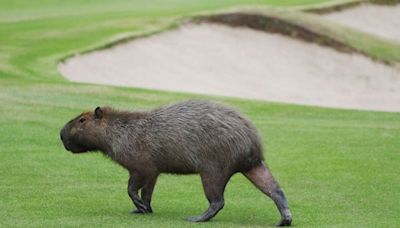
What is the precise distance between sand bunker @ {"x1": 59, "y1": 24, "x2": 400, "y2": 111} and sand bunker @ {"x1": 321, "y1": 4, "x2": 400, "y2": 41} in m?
5.76

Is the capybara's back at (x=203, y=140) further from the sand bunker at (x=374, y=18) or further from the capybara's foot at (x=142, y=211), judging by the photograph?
the sand bunker at (x=374, y=18)

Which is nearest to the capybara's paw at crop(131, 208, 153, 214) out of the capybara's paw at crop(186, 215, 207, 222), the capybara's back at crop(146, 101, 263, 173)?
the capybara's back at crop(146, 101, 263, 173)

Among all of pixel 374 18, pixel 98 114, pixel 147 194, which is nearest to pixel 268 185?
pixel 147 194

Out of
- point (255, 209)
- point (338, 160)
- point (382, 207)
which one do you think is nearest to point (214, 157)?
point (255, 209)

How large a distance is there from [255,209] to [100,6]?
26.9m

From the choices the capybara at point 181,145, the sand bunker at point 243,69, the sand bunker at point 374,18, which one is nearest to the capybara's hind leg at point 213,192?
the capybara at point 181,145

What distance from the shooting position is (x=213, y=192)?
37.4ft

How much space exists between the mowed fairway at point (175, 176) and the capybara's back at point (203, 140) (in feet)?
2.08

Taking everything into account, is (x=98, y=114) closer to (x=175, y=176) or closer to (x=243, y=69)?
(x=175, y=176)

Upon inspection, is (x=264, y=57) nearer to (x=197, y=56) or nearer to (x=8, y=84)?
(x=197, y=56)

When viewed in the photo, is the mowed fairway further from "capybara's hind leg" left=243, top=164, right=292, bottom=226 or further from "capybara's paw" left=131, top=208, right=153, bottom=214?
"capybara's hind leg" left=243, top=164, right=292, bottom=226

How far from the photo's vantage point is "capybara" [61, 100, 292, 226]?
11.4 metres

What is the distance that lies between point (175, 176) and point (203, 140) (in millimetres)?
3006

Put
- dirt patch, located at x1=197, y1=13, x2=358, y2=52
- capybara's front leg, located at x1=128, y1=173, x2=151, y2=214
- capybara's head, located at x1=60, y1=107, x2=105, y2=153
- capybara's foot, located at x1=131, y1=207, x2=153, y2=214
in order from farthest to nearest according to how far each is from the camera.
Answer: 1. dirt patch, located at x1=197, y1=13, x2=358, y2=52
2. capybara's head, located at x1=60, y1=107, x2=105, y2=153
3. capybara's foot, located at x1=131, y1=207, x2=153, y2=214
4. capybara's front leg, located at x1=128, y1=173, x2=151, y2=214
